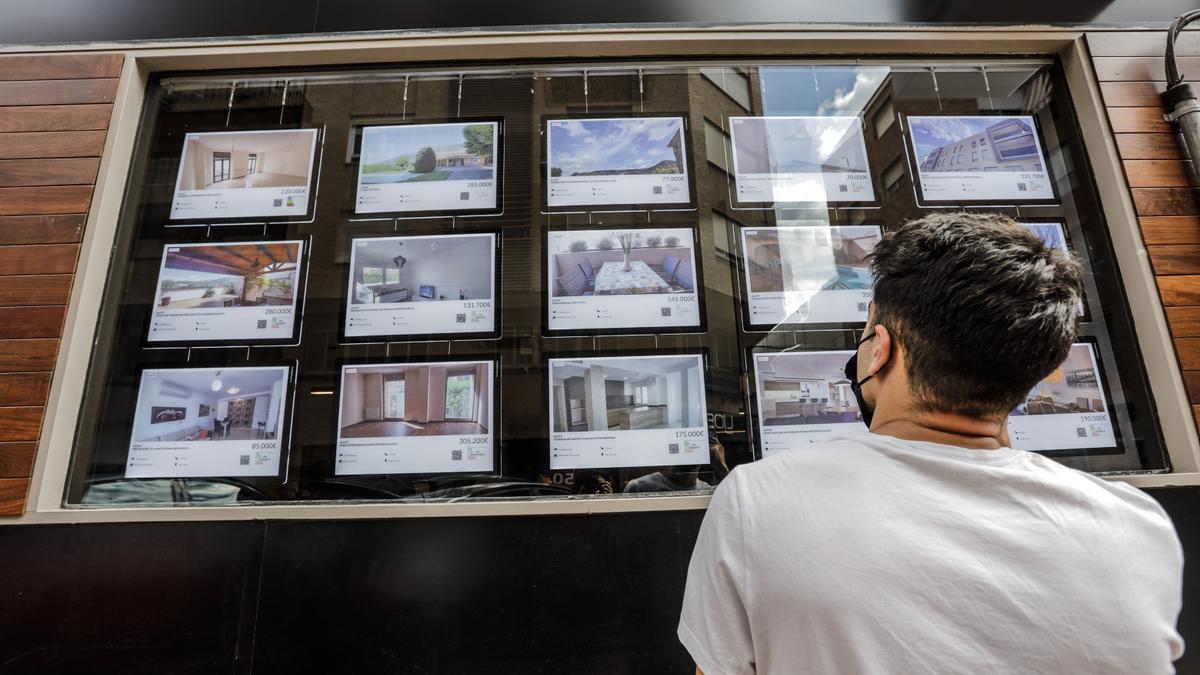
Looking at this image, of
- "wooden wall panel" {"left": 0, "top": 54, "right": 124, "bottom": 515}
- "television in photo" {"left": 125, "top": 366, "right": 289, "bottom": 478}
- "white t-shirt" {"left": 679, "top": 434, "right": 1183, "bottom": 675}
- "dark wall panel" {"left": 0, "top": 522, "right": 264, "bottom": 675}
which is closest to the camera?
"white t-shirt" {"left": 679, "top": 434, "right": 1183, "bottom": 675}

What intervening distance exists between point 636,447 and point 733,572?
1.05 meters

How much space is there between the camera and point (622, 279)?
1.89 m

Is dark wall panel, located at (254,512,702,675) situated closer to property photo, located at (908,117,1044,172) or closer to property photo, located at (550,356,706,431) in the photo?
property photo, located at (550,356,706,431)

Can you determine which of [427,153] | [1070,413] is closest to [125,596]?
[427,153]

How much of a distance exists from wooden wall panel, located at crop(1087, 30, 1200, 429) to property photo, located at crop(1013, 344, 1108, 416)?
0.21 meters

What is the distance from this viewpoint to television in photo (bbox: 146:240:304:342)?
1837 mm

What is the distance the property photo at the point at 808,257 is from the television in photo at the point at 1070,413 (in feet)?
2.15

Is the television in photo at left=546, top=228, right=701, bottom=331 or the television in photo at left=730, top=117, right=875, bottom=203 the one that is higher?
the television in photo at left=730, top=117, right=875, bottom=203

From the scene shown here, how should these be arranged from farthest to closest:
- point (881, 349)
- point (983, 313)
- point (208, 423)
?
point (208, 423) → point (881, 349) → point (983, 313)

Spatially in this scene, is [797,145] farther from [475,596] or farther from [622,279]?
[475,596]

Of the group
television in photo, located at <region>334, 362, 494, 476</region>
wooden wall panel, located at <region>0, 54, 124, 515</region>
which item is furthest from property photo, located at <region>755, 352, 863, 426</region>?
wooden wall panel, located at <region>0, 54, 124, 515</region>

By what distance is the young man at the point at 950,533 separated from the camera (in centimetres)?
63

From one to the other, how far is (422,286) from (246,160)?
0.86 meters

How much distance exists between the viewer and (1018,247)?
2.50 ft
